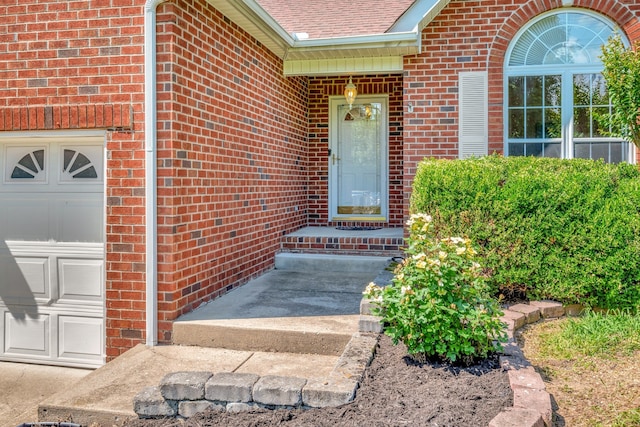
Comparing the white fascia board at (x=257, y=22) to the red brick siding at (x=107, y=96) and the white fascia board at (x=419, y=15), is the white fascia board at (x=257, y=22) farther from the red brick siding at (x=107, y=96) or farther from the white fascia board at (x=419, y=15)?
the white fascia board at (x=419, y=15)

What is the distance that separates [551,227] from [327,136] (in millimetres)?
A: 4802

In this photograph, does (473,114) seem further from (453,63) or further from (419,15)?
(419,15)

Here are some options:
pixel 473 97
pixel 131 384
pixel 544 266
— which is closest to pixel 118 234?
pixel 131 384

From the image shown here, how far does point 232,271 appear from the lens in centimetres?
593

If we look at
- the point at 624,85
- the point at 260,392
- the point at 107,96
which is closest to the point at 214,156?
the point at 107,96

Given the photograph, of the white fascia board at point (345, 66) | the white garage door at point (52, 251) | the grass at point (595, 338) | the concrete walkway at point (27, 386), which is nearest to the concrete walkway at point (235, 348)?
the concrete walkway at point (27, 386)

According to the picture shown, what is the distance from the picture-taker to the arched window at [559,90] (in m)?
6.70

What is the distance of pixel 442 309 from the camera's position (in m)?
3.28

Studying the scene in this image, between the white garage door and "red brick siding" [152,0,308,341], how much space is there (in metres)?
0.84

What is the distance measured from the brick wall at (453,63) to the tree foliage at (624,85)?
1.24 m

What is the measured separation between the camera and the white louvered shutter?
6840mm

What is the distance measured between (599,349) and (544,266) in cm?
114

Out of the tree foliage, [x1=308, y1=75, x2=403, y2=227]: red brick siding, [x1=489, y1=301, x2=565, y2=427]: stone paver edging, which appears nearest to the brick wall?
the tree foliage

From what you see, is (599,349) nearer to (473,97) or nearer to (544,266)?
(544,266)
